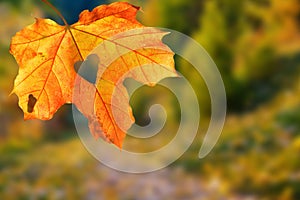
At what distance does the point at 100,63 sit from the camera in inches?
22.7

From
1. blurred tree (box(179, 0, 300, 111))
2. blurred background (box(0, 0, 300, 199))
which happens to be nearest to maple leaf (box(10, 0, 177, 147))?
blurred background (box(0, 0, 300, 199))

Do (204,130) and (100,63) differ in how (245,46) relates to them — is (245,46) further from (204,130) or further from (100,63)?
(100,63)

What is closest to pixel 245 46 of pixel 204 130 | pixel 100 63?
pixel 204 130

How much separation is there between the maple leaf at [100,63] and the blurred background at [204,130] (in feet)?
4.99

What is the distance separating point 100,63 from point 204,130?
14.4 ft

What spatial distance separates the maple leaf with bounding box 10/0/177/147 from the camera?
555 millimetres

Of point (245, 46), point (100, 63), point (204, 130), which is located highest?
point (245, 46)

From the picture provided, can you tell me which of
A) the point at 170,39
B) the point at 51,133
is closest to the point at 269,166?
the point at 51,133

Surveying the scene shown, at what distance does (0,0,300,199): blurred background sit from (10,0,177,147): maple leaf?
1.52m

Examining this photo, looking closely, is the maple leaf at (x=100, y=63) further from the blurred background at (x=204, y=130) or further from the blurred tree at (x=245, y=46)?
the blurred tree at (x=245, y=46)

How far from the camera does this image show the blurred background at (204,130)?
341 cm

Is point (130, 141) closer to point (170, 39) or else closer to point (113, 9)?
point (170, 39)

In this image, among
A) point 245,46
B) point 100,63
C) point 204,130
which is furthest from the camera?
point 245,46

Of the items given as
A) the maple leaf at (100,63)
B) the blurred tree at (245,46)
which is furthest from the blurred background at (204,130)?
the maple leaf at (100,63)
